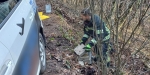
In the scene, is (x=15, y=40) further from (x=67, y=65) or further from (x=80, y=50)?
(x=80, y=50)

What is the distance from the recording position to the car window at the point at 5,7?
284 centimetres

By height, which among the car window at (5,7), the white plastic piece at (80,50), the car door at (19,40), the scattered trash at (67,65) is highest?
the car window at (5,7)

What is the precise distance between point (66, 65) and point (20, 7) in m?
2.11

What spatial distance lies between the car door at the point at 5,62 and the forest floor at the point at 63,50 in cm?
240

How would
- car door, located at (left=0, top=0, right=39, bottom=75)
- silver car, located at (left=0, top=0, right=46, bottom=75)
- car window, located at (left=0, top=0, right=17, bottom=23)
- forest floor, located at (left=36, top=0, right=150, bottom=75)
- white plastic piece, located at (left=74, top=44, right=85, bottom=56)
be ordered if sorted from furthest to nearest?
white plastic piece, located at (left=74, top=44, right=85, bottom=56) → forest floor, located at (left=36, top=0, right=150, bottom=75) → car window, located at (left=0, top=0, right=17, bottom=23) → car door, located at (left=0, top=0, right=39, bottom=75) → silver car, located at (left=0, top=0, right=46, bottom=75)

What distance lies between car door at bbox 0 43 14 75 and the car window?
65 cm

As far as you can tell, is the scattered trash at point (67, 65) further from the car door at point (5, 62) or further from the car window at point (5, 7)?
the car door at point (5, 62)

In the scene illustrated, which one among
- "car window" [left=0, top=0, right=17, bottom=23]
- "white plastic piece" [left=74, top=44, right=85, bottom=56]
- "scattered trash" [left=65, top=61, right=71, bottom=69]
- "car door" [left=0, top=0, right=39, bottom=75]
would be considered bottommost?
"scattered trash" [left=65, top=61, right=71, bottom=69]

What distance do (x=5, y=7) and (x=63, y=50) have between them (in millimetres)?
2847

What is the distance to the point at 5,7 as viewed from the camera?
120 inches

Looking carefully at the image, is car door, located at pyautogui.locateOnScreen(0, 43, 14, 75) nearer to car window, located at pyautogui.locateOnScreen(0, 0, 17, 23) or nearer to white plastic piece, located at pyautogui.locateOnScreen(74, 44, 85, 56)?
car window, located at pyautogui.locateOnScreen(0, 0, 17, 23)

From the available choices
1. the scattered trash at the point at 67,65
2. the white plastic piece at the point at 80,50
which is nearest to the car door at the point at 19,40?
the scattered trash at the point at 67,65

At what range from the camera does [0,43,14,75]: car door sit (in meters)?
1.96

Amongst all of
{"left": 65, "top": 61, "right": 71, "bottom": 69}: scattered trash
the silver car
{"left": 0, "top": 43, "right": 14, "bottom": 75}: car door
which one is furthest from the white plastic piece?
{"left": 0, "top": 43, "right": 14, "bottom": 75}: car door
